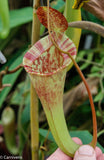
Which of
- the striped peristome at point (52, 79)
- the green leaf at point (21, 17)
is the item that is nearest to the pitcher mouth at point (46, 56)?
the striped peristome at point (52, 79)

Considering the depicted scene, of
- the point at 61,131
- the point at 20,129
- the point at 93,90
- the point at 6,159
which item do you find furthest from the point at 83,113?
the point at 61,131

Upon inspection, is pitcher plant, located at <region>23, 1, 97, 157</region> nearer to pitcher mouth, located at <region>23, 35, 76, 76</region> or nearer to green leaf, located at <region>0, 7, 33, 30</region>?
pitcher mouth, located at <region>23, 35, 76, 76</region>

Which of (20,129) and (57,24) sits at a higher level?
(57,24)

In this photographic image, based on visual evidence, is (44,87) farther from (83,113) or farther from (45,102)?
(83,113)

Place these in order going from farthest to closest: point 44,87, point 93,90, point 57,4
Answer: point 93,90 → point 57,4 → point 44,87

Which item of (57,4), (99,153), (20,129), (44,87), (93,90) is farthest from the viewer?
(20,129)

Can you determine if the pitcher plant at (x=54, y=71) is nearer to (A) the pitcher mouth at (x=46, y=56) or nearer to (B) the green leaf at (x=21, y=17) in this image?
(A) the pitcher mouth at (x=46, y=56)

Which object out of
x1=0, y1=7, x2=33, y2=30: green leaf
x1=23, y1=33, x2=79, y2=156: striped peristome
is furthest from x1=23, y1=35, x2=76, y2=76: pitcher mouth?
x1=0, y1=7, x2=33, y2=30: green leaf

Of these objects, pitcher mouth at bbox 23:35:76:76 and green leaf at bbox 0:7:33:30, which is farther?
green leaf at bbox 0:7:33:30
